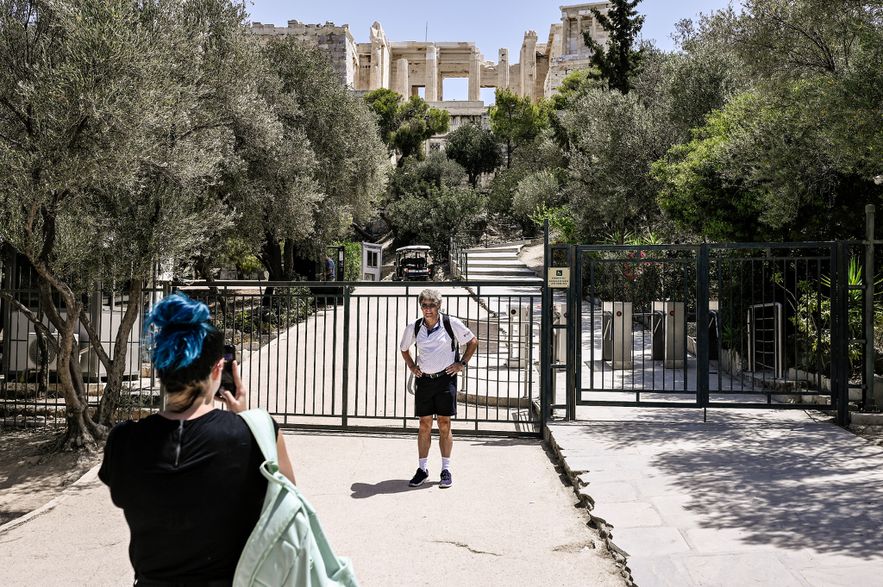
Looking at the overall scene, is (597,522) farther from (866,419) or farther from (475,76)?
(475,76)

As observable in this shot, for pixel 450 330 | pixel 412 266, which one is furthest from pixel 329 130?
pixel 450 330

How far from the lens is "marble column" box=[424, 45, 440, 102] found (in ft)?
289

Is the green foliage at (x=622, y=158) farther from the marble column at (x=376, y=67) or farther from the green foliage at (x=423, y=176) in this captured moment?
the marble column at (x=376, y=67)

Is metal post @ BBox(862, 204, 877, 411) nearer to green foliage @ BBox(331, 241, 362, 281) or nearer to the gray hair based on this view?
the gray hair

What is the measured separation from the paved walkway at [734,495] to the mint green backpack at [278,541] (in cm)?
249

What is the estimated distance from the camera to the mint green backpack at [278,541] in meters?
2.23

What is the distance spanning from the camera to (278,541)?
2.25 metres

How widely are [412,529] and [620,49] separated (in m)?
28.0

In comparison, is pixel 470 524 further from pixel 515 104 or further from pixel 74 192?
pixel 515 104

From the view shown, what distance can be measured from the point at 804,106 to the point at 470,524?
290 inches

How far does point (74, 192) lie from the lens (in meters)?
7.98

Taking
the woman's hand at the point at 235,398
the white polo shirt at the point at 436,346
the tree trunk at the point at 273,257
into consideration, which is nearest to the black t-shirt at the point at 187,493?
the woman's hand at the point at 235,398

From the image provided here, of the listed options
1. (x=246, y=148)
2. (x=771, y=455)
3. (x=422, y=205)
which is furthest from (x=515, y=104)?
(x=771, y=455)

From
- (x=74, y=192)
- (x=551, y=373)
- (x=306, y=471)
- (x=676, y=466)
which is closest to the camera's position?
(x=676, y=466)
